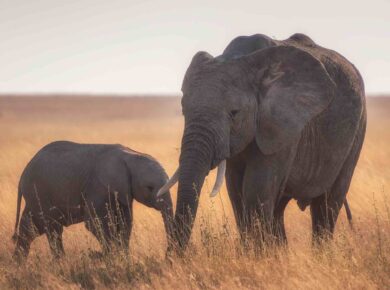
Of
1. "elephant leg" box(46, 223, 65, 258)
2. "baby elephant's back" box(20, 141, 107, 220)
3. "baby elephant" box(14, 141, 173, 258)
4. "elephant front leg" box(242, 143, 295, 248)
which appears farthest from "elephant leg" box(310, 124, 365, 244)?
"elephant leg" box(46, 223, 65, 258)

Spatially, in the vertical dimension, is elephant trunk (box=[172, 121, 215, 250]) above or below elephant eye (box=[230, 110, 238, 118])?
below

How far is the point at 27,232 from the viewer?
10.1 m

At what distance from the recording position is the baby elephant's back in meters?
10.0

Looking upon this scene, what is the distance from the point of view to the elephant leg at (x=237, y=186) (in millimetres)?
8156

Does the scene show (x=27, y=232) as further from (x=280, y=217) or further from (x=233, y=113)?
(x=233, y=113)

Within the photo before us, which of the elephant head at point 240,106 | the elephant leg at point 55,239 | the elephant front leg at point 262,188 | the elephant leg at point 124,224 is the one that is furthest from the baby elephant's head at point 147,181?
the elephant head at point 240,106

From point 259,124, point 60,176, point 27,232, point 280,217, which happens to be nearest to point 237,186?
point 259,124

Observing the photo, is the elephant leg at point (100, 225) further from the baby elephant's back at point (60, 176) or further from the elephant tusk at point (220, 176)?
the elephant tusk at point (220, 176)

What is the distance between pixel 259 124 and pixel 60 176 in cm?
342

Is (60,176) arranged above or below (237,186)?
below

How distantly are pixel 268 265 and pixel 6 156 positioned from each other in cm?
1389

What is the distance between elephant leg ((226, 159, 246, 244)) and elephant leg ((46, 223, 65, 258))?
2.08m

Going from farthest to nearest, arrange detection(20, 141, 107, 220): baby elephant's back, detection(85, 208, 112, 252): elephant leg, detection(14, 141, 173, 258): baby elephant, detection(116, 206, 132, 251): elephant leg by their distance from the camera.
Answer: detection(20, 141, 107, 220): baby elephant's back
detection(14, 141, 173, 258): baby elephant
detection(116, 206, 132, 251): elephant leg
detection(85, 208, 112, 252): elephant leg

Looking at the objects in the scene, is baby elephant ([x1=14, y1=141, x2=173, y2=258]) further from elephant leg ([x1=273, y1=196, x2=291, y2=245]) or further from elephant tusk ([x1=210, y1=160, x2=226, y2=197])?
elephant tusk ([x1=210, y1=160, x2=226, y2=197])
